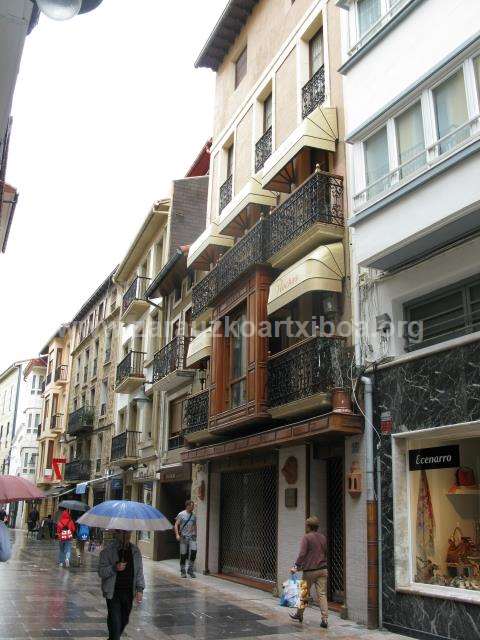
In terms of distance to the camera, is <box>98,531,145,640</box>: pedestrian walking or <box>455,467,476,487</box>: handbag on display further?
<box>455,467,476,487</box>: handbag on display

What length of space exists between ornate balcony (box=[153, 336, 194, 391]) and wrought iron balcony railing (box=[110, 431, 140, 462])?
4.72 metres

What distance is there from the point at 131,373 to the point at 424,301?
1823 cm

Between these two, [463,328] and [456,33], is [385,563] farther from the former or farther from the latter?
[456,33]

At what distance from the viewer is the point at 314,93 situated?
15.2m

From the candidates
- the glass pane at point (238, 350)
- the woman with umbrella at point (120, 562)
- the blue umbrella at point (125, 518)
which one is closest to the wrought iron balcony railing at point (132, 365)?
the glass pane at point (238, 350)

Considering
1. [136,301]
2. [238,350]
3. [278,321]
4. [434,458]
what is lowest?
[434,458]

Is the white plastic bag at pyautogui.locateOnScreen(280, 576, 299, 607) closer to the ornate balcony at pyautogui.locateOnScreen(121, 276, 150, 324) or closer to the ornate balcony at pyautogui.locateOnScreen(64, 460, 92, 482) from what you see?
the ornate balcony at pyautogui.locateOnScreen(121, 276, 150, 324)

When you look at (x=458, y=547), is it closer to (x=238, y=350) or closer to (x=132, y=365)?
(x=238, y=350)

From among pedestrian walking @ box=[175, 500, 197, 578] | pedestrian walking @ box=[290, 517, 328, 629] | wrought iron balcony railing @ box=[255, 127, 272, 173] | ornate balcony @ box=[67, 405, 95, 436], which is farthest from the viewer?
ornate balcony @ box=[67, 405, 95, 436]

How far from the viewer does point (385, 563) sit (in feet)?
33.4

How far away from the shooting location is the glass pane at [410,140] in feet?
34.2

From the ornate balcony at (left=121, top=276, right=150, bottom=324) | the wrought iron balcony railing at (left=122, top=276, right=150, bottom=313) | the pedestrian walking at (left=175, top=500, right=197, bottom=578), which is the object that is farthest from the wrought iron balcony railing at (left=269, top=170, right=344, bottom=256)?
the wrought iron balcony railing at (left=122, top=276, right=150, bottom=313)

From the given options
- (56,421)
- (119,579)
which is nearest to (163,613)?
(119,579)

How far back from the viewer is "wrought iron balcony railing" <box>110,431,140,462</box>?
26812 millimetres
